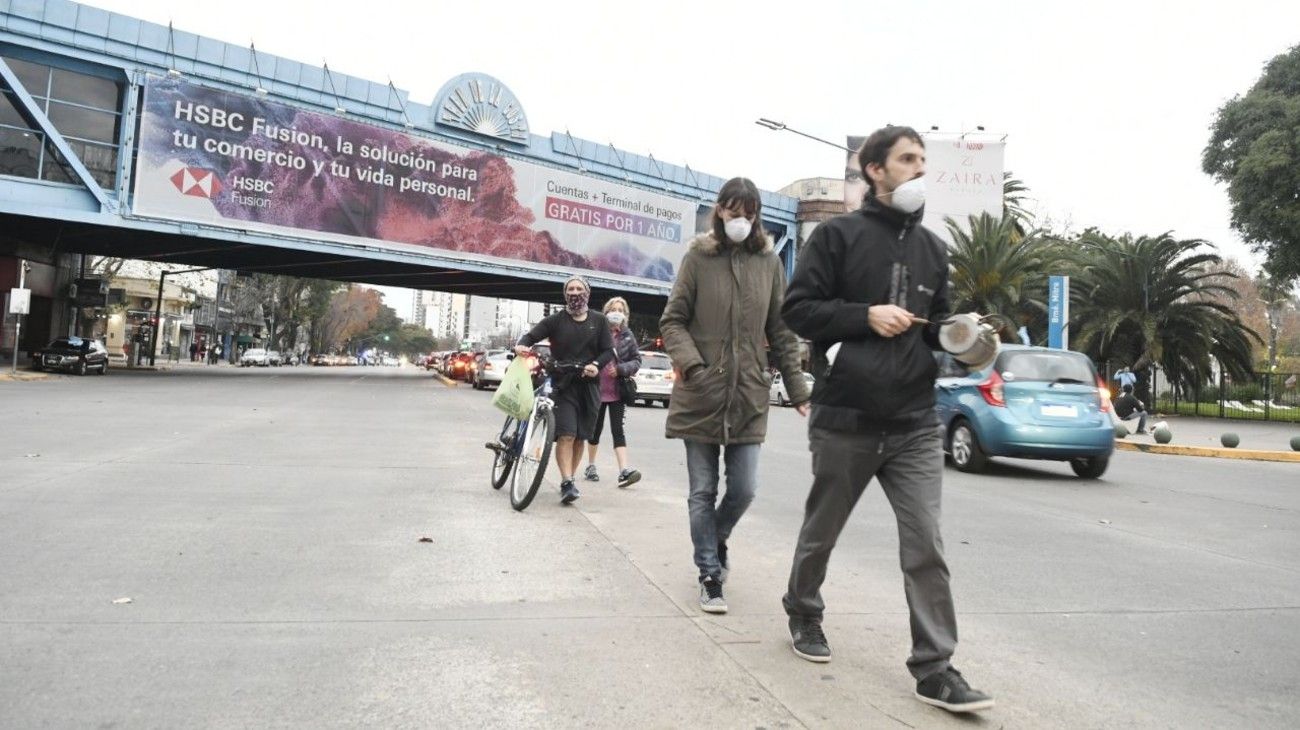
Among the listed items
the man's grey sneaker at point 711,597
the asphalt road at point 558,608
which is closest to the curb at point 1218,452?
the asphalt road at point 558,608

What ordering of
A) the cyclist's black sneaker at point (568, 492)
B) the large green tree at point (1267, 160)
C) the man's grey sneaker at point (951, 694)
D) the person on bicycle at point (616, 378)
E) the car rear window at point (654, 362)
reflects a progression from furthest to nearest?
the large green tree at point (1267, 160) < the car rear window at point (654, 362) < the person on bicycle at point (616, 378) < the cyclist's black sneaker at point (568, 492) < the man's grey sneaker at point (951, 694)

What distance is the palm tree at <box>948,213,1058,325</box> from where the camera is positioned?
31.5m

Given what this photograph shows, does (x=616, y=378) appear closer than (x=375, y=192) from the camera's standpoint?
Yes

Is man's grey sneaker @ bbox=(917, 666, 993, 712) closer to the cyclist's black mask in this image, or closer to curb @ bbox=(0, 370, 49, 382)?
the cyclist's black mask

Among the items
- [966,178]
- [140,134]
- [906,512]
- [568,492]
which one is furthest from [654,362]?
[906,512]

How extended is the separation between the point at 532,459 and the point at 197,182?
26569mm

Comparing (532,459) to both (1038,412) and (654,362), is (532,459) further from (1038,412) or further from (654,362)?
(654,362)

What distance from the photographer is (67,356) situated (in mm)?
29234

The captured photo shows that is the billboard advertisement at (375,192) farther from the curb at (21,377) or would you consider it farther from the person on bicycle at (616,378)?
the person on bicycle at (616,378)

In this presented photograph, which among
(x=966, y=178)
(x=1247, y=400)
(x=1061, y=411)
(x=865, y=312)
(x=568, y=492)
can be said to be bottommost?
(x=568, y=492)

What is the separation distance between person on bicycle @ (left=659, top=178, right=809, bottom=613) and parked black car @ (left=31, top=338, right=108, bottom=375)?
31344 millimetres

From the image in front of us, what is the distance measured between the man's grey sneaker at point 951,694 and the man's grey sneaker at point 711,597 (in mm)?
1142

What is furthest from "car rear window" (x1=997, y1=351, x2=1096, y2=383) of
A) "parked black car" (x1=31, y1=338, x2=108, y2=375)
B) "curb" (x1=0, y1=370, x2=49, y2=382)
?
"parked black car" (x1=31, y1=338, x2=108, y2=375)

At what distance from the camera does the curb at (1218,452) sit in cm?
1448
